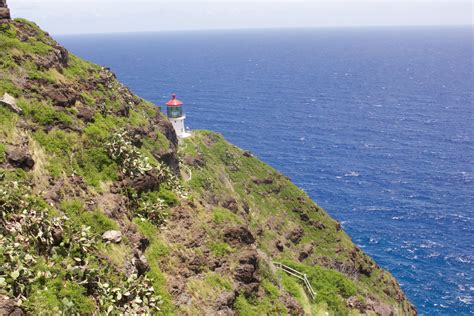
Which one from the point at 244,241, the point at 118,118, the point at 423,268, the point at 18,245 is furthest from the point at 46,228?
the point at 423,268

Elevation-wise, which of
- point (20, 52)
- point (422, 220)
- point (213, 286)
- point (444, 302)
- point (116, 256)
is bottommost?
point (444, 302)

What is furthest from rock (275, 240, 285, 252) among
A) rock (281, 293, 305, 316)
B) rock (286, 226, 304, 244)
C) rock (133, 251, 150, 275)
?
rock (133, 251, 150, 275)

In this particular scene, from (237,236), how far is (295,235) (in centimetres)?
3335

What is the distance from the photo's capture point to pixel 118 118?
38875 mm

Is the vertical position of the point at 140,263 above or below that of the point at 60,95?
below

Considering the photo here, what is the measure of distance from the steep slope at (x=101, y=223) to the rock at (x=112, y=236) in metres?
0.08

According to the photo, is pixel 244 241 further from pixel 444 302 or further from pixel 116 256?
pixel 444 302

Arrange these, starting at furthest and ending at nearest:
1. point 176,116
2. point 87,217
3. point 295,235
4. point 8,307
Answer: point 176,116 < point 295,235 < point 87,217 < point 8,307

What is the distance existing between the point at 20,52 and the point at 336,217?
68.6 metres

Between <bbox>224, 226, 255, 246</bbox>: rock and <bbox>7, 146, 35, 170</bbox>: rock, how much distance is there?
14.4 metres

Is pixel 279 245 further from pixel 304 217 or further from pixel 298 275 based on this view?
pixel 298 275

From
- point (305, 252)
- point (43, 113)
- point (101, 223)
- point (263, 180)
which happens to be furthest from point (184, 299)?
point (263, 180)

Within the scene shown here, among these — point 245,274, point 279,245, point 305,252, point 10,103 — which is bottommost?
point 305,252

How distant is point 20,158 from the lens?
2481 centimetres
